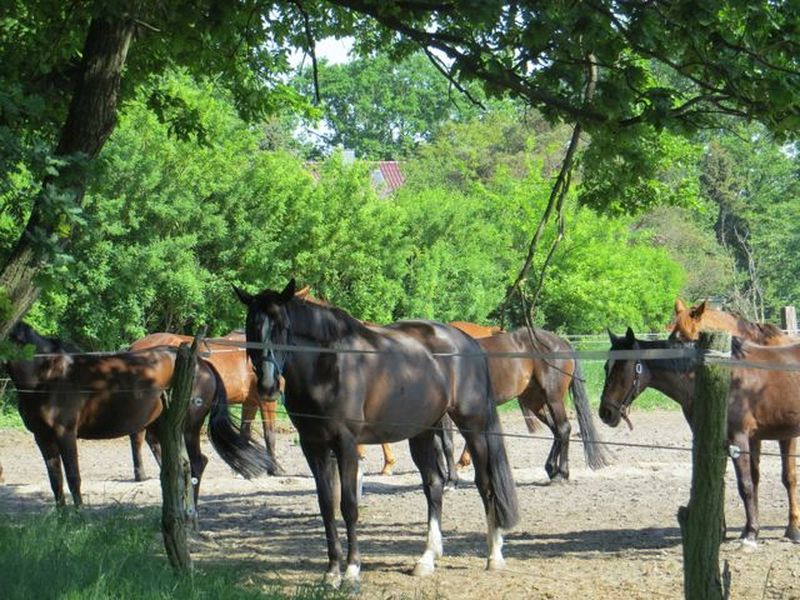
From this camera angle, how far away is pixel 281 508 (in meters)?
13.9

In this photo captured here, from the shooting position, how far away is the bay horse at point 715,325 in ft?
39.0

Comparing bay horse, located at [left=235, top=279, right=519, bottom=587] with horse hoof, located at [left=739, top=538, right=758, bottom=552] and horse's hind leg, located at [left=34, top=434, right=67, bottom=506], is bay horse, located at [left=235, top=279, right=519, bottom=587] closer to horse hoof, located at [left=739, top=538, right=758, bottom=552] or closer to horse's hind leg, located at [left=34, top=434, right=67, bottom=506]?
horse hoof, located at [left=739, top=538, right=758, bottom=552]

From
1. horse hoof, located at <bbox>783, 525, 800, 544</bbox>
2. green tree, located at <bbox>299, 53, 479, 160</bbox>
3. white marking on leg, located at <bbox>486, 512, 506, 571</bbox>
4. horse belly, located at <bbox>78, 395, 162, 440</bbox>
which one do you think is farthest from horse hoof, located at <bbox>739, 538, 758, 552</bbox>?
green tree, located at <bbox>299, 53, 479, 160</bbox>

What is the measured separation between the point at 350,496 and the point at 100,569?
3462mm

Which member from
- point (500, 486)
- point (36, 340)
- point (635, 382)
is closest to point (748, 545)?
point (635, 382)

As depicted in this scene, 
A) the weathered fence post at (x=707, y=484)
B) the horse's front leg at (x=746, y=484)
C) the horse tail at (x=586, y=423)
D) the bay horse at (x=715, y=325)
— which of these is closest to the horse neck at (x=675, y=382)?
the bay horse at (x=715, y=325)

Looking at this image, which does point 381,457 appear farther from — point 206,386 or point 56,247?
point 56,247

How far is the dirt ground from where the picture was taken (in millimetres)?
9477

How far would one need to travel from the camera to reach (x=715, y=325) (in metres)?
13.0

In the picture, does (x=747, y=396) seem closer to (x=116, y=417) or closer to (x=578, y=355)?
(x=578, y=355)

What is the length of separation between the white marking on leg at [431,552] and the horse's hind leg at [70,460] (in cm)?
326

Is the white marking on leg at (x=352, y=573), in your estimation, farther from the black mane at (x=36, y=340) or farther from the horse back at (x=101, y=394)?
the black mane at (x=36, y=340)

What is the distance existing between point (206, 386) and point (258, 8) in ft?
13.3

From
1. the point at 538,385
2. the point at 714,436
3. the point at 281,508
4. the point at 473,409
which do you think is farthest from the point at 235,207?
the point at 714,436
